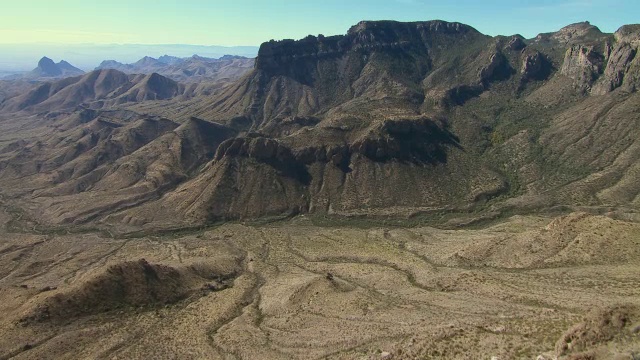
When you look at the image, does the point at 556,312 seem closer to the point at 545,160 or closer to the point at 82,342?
the point at 82,342

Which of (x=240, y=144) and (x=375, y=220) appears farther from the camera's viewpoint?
(x=240, y=144)

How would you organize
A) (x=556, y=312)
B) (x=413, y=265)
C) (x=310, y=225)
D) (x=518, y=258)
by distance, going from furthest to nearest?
(x=310, y=225) < (x=413, y=265) < (x=518, y=258) < (x=556, y=312)

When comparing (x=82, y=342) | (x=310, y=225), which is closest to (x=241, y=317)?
(x=82, y=342)

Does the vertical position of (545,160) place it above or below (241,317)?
above

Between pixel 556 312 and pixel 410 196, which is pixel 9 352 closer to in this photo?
pixel 556 312

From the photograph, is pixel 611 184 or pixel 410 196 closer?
pixel 611 184

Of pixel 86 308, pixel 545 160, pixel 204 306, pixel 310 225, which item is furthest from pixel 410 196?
pixel 86 308

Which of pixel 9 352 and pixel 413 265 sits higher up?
pixel 413 265

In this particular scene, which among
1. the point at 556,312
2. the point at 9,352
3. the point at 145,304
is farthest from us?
the point at 145,304

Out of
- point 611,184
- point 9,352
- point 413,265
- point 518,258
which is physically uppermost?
point 611,184
